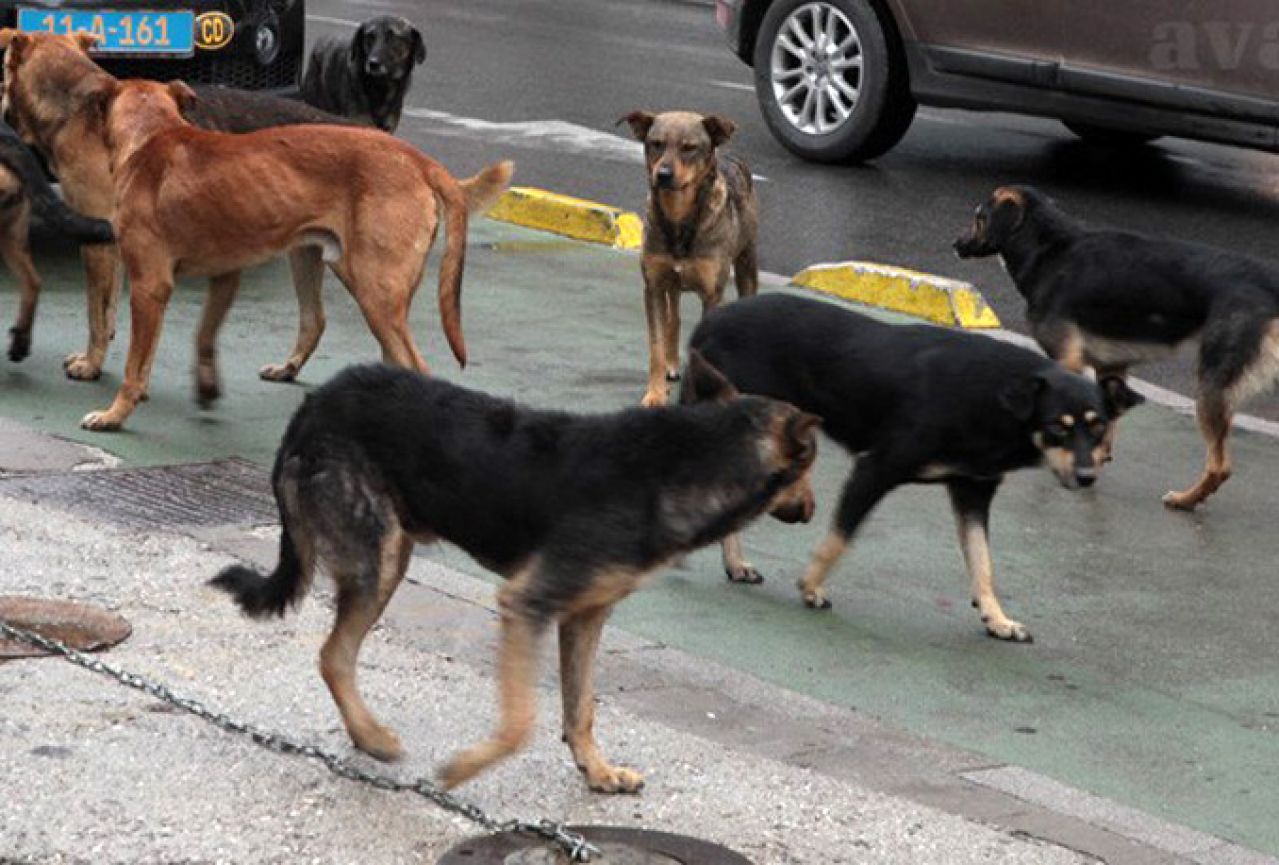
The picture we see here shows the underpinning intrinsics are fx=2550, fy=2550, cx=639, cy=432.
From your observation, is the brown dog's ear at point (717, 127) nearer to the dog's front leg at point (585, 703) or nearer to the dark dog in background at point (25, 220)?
the dark dog in background at point (25, 220)

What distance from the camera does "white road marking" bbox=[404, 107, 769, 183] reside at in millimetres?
15438

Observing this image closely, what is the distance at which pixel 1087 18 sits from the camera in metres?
14.2

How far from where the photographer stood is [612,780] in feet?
18.2

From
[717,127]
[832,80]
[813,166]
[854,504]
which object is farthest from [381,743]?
[832,80]

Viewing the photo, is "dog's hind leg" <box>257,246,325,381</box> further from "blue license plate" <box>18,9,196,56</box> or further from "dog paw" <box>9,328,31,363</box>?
"blue license plate" <box>18,9,196,56</box>

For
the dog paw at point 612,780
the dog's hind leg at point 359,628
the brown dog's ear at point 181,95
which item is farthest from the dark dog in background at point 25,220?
the dog paw at point 612,780

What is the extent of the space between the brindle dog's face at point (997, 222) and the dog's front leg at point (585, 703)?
4.18 metres

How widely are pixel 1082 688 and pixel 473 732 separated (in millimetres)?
1772

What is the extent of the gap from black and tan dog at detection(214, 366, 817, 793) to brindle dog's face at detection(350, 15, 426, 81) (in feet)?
22.1

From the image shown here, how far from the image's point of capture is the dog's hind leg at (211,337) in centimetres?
892

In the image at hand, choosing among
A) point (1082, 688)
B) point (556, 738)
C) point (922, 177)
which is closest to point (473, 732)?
point (556, 738)

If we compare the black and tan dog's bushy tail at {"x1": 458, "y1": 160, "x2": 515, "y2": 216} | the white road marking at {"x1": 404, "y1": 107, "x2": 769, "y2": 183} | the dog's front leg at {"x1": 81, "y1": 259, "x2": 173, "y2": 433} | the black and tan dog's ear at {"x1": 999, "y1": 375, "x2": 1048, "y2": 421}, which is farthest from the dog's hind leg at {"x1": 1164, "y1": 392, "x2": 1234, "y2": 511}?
the white road marking at {"x1": 404, "y1": 107, "x2": 769, "y2": 183}

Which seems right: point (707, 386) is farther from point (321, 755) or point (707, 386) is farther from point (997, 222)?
point (997, 222)

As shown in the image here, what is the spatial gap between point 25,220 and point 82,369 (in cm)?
57
